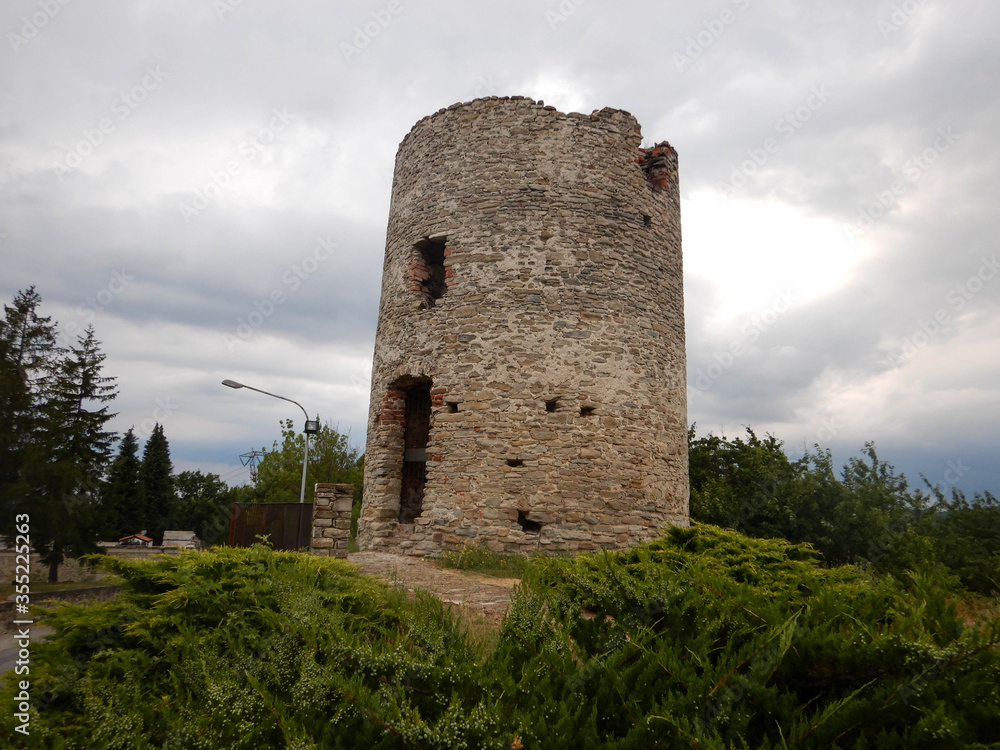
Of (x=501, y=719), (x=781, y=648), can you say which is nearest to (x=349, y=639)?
(x=501, y=719)

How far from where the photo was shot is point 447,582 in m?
7.20

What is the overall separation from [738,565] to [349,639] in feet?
10.5

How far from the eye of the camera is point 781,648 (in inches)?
96.6

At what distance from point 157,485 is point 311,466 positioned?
16690mm

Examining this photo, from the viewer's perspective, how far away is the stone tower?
9.20 metres

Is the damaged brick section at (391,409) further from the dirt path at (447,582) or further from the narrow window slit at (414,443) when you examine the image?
the dirt path at (447,582)

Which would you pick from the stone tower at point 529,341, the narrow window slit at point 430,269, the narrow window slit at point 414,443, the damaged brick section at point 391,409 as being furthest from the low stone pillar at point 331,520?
the narrow window slit at point 430,269

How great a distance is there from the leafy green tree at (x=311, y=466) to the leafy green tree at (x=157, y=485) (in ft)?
32.6

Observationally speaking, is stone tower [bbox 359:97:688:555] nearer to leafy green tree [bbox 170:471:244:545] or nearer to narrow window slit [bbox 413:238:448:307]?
narrow window slit [bbox 413:238:448:307]

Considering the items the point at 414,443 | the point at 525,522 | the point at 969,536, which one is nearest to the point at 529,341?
the point at 525,522

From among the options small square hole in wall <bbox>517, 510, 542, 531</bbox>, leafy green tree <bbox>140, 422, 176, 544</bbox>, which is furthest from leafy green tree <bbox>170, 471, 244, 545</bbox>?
small square hole in wall <bbox>517, 510, 542, 531</bbox>

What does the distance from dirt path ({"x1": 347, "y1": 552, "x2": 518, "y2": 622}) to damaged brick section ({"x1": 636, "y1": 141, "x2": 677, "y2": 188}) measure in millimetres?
7510

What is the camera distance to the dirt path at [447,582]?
18.7ft

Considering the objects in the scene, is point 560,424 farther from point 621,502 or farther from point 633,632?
point 633,632
